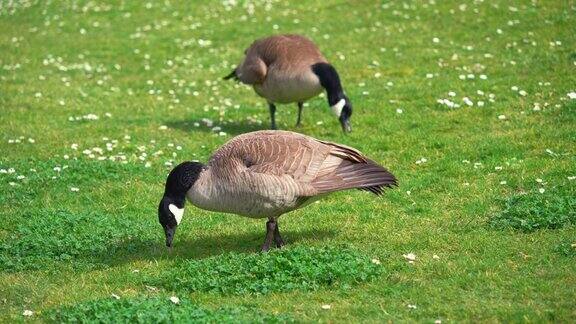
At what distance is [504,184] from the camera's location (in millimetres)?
10688

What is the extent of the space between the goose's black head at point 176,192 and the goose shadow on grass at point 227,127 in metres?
5.32

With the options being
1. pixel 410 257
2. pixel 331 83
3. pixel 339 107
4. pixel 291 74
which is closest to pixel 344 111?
pixel 339 107

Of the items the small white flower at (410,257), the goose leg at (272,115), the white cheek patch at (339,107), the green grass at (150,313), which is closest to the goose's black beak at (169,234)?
the green grass at (150,313)

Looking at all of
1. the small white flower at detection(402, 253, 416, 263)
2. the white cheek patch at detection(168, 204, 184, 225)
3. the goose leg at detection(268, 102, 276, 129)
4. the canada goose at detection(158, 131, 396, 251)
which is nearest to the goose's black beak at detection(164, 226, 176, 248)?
the canada goose at detection(158, 131, 396, 251)

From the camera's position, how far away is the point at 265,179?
863cm

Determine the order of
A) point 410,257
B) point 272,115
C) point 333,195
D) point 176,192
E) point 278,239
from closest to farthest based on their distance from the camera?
point 410,257 → point 176,192 → point 278,239 → point 333,195 → point 272,115

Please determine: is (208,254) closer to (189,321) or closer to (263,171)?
(263,171)

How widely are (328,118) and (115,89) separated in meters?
5.12

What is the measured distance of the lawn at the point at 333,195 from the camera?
7.84 m

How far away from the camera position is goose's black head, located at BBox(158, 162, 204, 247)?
28.9 feet

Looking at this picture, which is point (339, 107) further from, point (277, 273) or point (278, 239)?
point (277, 273)

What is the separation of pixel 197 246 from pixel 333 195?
2238 mm

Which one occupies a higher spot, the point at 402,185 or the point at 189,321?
the point at 189,321

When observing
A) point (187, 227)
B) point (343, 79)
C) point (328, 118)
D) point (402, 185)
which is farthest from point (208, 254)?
point (343, 79)
